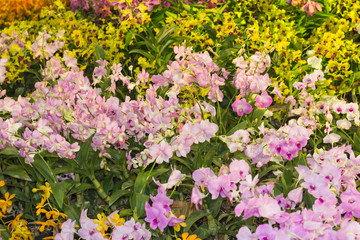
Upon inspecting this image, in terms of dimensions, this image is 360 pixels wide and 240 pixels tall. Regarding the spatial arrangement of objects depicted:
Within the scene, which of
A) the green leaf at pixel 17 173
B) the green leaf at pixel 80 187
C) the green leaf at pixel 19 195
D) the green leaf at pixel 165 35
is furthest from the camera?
the green leaf at pixel 165 35

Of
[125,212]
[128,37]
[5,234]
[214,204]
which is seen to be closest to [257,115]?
[214,204]

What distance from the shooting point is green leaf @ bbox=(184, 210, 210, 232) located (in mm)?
2518

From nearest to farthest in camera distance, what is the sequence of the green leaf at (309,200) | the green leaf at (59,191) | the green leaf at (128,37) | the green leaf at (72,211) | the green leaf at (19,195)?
the green leaf at (309,200) → the green leaf at (59,191) → the green leaf at (72,211) → the green leaf at (19,195) → the green leaf at (128,37)

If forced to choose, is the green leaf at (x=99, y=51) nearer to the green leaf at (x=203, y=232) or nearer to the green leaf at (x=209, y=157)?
the green leaf at (x=209, y=157)

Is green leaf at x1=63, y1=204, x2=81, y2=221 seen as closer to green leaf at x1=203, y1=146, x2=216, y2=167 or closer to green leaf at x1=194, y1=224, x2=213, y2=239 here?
green leaf at x1=194, y1=224, x2=213, y2=239

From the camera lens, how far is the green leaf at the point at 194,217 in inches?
99.1

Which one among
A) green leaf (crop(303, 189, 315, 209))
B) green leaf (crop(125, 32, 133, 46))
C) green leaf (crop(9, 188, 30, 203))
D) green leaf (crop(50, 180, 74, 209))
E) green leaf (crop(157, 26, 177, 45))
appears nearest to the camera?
green leaf (crop(303, 189, 315, 209))

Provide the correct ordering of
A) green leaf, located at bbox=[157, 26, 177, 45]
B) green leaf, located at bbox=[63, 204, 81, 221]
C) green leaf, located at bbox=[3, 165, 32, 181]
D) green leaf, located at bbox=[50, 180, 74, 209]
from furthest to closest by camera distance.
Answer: green leaf, located at bbox=[157, 26, 177, 45] → green leaf, located at bbox=[3, 165, 32, 181] → green leaf, located at bbox=[63, 204, 81, 221] → green leaf, located at bbox=[50, 180, 74, 209]

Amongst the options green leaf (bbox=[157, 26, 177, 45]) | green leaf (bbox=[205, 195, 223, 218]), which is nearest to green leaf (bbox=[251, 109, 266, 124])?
green leaf (bbox=[205, 195, 223, 218])

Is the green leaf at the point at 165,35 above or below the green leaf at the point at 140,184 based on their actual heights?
above

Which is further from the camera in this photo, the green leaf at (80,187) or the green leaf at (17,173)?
the green leaf at (17,173)

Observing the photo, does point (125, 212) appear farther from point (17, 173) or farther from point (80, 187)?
point (17, 173)

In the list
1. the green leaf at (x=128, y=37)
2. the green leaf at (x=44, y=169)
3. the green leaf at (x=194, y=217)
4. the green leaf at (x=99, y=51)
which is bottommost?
the green leaf at (x=194, y=217)

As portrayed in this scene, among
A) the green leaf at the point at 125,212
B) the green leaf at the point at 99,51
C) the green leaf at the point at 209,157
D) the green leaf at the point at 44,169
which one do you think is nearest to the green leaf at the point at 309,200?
the green leaf at the point at 209,157
